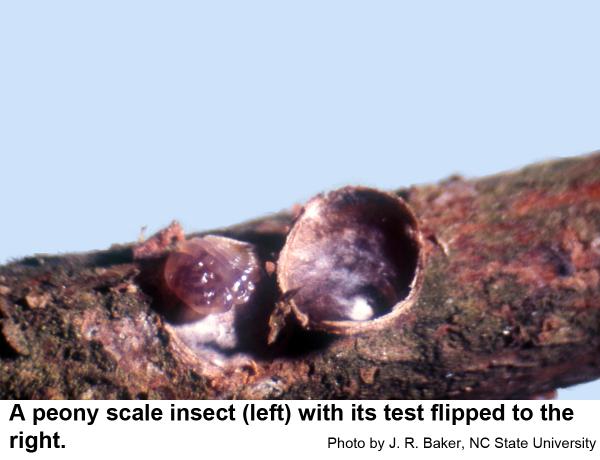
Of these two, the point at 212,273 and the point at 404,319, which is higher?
the point at 212,273

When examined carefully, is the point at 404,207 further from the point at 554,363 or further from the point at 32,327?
the point at 32,327

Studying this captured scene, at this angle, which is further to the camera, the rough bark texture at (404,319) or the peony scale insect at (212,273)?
the peony scale insect at (212,273)

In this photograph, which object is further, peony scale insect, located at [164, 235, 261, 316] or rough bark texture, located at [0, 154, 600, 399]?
peony scale insect, located at [164, 235, 261, 316]

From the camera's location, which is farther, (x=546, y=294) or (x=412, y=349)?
(x=412, y=349)

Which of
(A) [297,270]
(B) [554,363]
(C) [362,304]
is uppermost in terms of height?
(A) [297,270]
